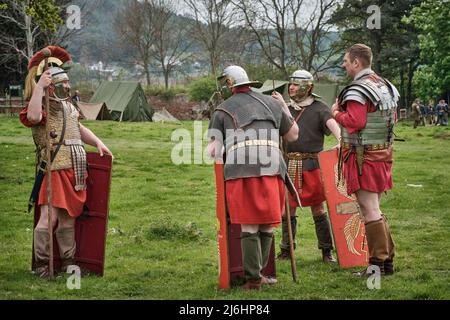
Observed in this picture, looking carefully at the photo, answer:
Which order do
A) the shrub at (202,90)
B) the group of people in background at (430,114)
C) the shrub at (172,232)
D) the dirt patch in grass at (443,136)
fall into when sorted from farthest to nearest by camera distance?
the shrub at (202,90) < the group of people in background at (430,114) < the dirt patch in grass at (443,136) < the shrub at (172,232)

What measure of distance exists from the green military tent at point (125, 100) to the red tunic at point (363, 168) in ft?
89.4

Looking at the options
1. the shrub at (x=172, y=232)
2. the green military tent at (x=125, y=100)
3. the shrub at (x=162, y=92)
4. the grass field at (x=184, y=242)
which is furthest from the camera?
the shrub at (x=162, y=92)

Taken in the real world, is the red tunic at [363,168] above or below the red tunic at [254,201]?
above

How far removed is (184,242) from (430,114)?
30.6 m

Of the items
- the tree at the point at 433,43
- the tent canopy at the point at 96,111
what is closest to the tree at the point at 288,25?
the tree at the point at 433,43

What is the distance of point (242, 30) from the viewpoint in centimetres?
4700

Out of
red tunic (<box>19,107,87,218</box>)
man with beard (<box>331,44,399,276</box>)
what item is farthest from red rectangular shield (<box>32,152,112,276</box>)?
man with beard (<box>331,44,399,276</box>)

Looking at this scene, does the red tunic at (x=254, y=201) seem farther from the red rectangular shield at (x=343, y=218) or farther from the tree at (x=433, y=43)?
the tree at (x=433, y=43)

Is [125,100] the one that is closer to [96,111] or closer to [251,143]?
[96,111]

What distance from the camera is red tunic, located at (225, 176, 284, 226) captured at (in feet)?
20.4

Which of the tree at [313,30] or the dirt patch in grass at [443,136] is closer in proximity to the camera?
the dirt patch in grass at [443,136]

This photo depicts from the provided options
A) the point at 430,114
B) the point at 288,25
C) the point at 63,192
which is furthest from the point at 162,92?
the point at 63,192

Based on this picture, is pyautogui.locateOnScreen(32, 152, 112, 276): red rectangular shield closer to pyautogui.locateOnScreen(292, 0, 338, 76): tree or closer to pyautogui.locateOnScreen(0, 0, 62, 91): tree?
pyautogui.locateOnScreen(0, 0, 62, 91): tree

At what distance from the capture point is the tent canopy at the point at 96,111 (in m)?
33.1
